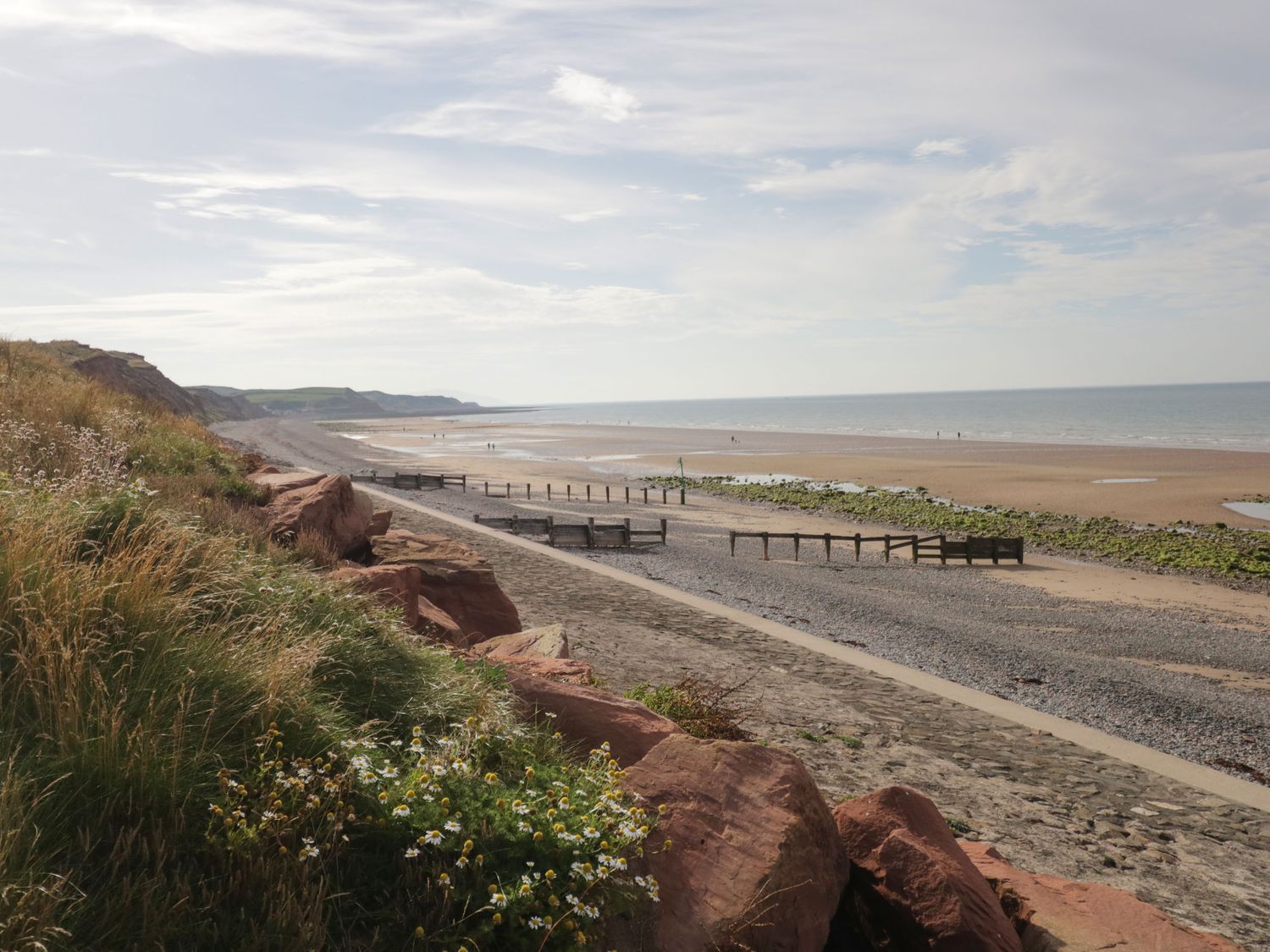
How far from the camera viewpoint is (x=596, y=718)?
15.7 ft

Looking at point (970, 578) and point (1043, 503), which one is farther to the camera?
point (1043, 503)

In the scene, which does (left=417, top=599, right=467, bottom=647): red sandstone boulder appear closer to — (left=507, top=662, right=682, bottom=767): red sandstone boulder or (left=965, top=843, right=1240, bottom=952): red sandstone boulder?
(left=507, top=662, right=682, bottom=767): red sandstone boulder

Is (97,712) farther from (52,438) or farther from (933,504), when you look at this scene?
(933,504)

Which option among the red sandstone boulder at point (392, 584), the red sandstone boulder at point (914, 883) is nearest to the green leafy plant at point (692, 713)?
the red sandstone boulder at point (914, 883)

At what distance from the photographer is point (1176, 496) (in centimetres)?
4078

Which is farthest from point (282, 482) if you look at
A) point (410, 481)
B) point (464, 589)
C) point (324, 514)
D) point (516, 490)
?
point (516, 490)

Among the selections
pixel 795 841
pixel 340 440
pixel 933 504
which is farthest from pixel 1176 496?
pixel 340 440

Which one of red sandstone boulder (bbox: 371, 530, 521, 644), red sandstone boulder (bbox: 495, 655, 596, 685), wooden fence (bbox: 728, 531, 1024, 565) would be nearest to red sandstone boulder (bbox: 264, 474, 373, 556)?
red sandstone boulder (bbox: 371, 530, 521, 644)

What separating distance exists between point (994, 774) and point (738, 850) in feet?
15.3

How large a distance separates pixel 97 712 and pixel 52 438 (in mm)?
7730

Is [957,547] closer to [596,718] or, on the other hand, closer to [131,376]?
[596,718]

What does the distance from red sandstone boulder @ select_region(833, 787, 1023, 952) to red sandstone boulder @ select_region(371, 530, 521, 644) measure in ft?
19.4

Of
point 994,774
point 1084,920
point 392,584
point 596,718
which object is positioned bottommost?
point 994,774

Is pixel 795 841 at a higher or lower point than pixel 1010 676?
higher
